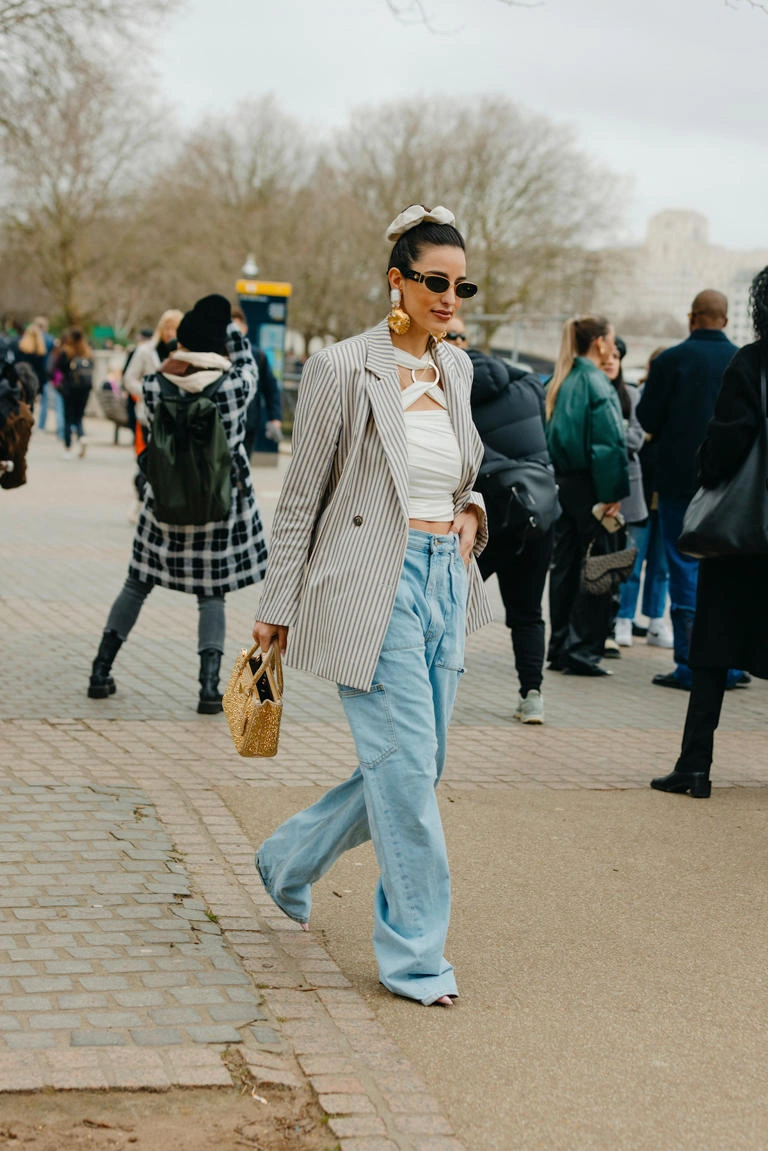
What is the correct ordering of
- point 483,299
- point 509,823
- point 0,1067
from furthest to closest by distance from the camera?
point 483,299 → point 509,823 → point 0,1067

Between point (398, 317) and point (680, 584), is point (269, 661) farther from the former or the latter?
point (680, 584)

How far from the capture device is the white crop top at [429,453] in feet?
13.2

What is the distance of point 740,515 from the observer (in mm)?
5973

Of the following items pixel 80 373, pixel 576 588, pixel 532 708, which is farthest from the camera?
pixel 80 373

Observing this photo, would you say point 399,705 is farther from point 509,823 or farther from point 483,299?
point 483,299

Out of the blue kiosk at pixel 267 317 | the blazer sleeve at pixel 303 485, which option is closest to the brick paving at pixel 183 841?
the blazer sleeve at pixel 303 485

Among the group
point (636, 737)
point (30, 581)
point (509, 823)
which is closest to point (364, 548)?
point (509, 823)

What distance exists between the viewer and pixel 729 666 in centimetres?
617

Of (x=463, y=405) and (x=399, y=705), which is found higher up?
(x=463, y=405)

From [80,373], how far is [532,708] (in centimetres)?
1781

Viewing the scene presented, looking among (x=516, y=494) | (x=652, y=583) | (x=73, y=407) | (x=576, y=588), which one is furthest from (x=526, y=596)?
(x=73, y=407)

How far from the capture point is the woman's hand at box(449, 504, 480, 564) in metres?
4.20

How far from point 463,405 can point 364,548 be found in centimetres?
51

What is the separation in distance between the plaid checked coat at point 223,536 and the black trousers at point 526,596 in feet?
3.75
